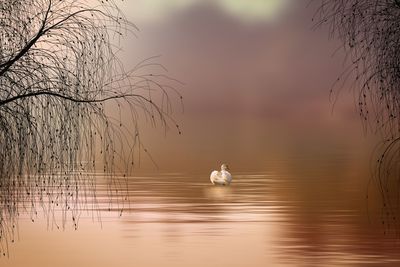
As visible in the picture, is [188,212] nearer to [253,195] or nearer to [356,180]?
[253,195]

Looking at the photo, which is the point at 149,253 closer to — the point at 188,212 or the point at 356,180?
the point at 188,212

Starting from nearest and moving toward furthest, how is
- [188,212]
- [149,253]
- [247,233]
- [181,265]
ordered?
1. [181,265]
2. [149,253]
3. [247,233]
4. [188,212]

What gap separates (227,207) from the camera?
2172cm

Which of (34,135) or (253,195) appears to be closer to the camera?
(34,135)

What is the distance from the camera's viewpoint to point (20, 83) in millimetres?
6785

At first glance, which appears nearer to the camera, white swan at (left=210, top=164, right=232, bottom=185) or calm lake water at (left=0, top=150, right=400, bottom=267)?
calm lake water at (left=0, top=150, right=400, bottom=267)

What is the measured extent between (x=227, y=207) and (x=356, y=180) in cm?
1514

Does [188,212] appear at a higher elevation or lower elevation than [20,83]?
lower

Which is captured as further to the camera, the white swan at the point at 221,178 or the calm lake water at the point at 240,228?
the white swan at the point at 221,178

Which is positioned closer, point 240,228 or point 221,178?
point 240,228

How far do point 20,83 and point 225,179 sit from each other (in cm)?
2371

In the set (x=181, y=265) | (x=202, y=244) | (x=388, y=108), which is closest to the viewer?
(x=388, y=108)

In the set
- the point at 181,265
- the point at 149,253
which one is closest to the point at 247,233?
the point at 149,253

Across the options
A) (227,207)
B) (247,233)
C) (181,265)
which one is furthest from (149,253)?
(227,207)
